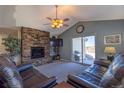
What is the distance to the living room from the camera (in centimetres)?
242

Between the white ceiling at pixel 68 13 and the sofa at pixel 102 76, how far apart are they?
0.64 m

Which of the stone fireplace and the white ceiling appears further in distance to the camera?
the stone fireplace

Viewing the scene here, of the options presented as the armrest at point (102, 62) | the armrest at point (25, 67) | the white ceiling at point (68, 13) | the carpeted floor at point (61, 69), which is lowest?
the carpeted floor at point (61, 69)

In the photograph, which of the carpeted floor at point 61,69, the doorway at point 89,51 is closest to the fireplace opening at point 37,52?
the carpeted floor at point 61,69

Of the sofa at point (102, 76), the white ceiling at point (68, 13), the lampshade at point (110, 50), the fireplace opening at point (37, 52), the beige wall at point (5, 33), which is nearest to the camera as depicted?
the sofa at point (102, 76)

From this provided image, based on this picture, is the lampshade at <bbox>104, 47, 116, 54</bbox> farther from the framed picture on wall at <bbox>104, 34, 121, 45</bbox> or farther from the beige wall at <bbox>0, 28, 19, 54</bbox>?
the beige wall at <bbox>0, 28, 19, 54</bbox>

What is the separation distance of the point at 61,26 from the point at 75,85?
1862 millimetres

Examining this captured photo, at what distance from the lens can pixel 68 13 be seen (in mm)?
3021

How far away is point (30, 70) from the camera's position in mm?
2613

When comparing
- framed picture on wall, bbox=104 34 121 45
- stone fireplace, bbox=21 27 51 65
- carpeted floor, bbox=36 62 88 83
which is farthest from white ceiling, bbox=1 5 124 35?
carpeted floor, bbox=36 62 88 83

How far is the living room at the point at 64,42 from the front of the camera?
7.94 ft

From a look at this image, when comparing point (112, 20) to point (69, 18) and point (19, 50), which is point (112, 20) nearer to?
point (69, 18)

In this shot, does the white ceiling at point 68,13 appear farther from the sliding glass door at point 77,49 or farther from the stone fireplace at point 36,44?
the sliding glass door at point 77,49

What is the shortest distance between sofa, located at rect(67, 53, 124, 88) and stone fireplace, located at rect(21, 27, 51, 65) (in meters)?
0.85
